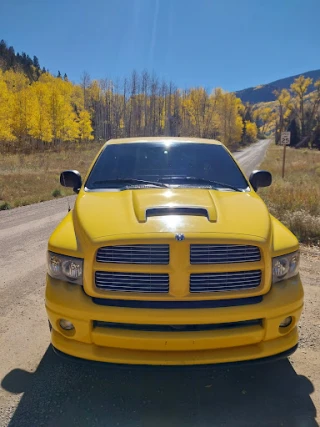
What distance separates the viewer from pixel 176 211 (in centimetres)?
262

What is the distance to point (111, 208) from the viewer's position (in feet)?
9.13

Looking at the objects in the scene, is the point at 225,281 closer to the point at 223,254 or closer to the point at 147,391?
the point at 223,254

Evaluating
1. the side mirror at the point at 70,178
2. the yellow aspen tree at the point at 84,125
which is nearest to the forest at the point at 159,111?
the yellow aspen tree at the point at 84,125

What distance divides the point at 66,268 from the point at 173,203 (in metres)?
1.01

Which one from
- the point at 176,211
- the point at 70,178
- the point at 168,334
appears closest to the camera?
the point at 168,334

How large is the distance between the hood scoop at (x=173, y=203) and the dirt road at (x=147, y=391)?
3.67 ft

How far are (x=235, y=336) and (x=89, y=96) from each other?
82.5 meters

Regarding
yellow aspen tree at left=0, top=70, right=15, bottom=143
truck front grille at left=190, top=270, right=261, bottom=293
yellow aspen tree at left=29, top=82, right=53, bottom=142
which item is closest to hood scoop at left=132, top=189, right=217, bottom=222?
truck front grille at left=190, top=270, right=261, bottom=293

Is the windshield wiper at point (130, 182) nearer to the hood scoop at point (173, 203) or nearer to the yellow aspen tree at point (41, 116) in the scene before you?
the hood scoop at point (173, 203)

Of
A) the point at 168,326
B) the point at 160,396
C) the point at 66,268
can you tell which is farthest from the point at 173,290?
the point at 160,396

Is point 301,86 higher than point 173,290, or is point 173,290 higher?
point 301,86

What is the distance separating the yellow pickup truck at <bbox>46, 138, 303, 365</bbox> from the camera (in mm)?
2240

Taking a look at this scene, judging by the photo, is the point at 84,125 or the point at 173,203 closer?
the point at 173,203

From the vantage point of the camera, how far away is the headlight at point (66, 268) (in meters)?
2.39
